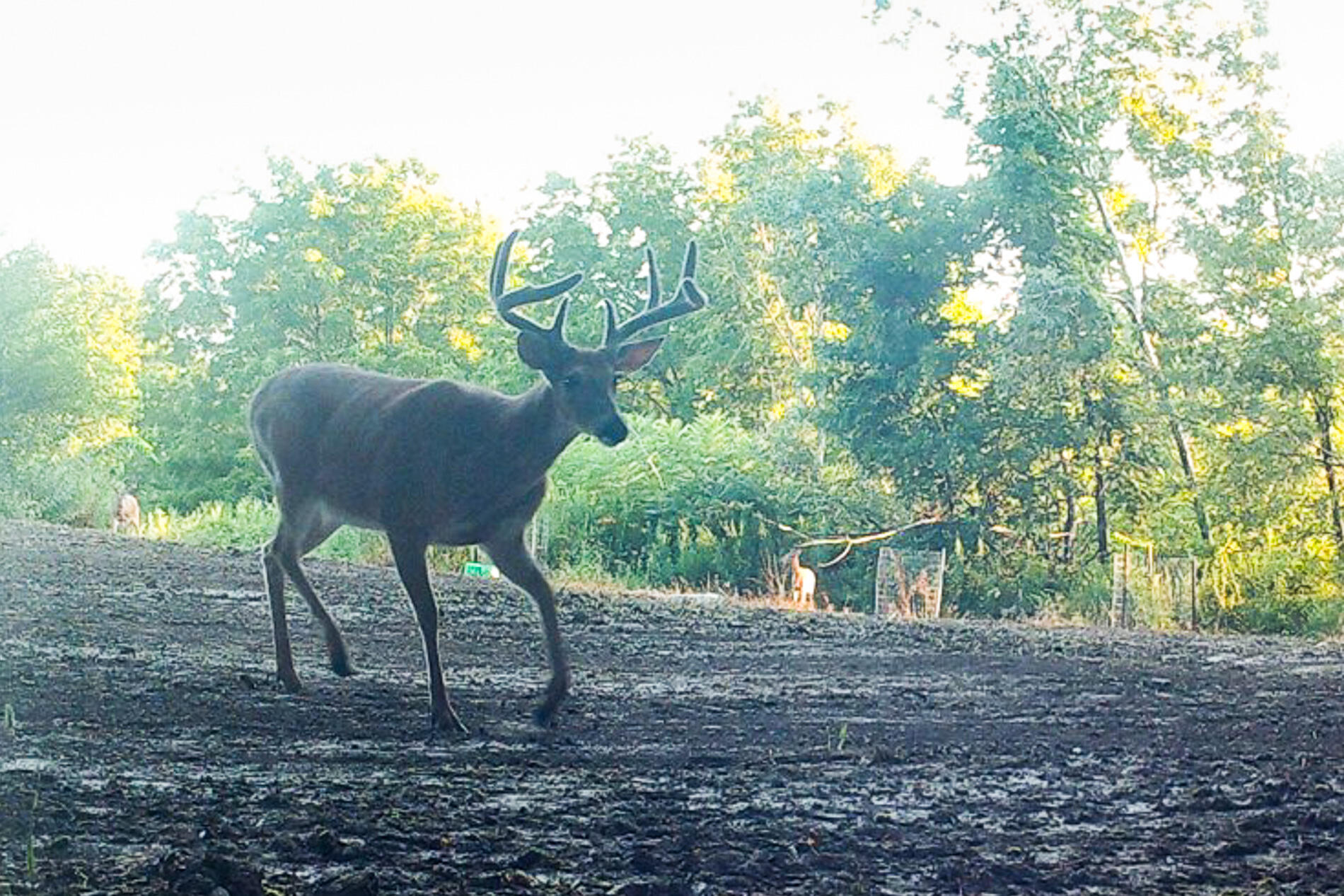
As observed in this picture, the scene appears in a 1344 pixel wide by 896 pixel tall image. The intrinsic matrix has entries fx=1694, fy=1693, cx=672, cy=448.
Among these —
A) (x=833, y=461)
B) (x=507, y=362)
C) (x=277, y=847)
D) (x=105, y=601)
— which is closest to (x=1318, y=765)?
(x=277, y=847)

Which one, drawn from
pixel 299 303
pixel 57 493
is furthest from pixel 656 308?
pixel 299 303

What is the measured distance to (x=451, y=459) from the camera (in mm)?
5273

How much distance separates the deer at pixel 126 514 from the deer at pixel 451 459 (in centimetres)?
1055

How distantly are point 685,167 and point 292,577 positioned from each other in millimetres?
17457

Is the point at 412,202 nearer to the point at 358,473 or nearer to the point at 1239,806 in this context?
the point at 358,473

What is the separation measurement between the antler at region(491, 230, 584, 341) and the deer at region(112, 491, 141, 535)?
35.6 feet

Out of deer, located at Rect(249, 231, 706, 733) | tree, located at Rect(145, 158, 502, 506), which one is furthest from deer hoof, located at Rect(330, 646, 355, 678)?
tree, located at Rect(145, 158, 502, 506)

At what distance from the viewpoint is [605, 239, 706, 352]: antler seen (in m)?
5.66

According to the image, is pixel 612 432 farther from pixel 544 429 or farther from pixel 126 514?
pixel 126 514

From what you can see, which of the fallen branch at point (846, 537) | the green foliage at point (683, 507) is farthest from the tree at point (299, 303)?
the fallen branch at point (846, 537)

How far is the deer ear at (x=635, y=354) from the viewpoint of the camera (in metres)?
5.64

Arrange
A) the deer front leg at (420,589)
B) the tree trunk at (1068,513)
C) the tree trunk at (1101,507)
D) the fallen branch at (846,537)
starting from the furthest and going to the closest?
the tree trunk at (1068,513) → the tree trunk at (1101,507) → the fallen branch at (846,537) → the deer front leg at (420,589)

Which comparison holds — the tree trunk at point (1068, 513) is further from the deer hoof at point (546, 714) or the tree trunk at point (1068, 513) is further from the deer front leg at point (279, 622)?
the deer hoof at point (546, 714)

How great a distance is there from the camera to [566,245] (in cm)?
2011
